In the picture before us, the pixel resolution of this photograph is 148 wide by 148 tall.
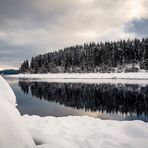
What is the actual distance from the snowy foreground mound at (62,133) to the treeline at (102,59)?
7879 cm

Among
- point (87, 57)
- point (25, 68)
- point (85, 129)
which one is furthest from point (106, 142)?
point (25, 68)

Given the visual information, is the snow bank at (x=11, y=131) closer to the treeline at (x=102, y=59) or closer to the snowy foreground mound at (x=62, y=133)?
the snowy foreground mound at (x=62, y=133)

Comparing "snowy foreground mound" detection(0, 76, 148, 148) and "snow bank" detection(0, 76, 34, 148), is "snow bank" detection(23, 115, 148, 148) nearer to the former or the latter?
"snowy foreground mound" detection(0, 76, 148, 148)

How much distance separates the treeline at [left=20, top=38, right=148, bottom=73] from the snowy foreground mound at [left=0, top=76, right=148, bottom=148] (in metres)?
78.8

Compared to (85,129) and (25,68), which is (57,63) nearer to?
(25,68)

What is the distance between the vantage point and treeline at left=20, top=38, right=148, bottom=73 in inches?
4084

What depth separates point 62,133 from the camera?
995 centimetres

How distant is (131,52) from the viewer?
366ft

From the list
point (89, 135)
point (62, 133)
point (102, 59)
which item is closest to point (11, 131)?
point (62, 133)

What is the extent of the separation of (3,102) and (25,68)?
154 metres

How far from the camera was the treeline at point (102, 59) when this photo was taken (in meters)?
104

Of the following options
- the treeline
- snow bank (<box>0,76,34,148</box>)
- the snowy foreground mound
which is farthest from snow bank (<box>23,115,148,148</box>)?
the treeline

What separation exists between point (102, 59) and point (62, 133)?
10721 centimetres

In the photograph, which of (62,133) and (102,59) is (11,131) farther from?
(102,59)
